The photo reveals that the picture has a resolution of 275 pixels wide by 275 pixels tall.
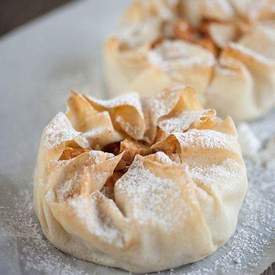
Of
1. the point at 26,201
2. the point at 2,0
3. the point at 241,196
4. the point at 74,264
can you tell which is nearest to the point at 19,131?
the point at 26,201

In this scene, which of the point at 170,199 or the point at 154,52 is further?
the point at 154,52

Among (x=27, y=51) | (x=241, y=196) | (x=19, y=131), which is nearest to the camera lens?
(x=241, y=196)

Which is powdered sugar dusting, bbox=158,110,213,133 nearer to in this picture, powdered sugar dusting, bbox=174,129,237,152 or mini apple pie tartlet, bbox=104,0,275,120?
powdered sugar dusting, bbox=174,129,237,152

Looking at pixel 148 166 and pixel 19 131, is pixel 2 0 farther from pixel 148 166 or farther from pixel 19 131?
pixel 148 166

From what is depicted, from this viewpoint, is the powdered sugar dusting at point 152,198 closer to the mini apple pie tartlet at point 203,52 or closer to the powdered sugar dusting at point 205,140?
the powdered sugar dusting at point 205,140

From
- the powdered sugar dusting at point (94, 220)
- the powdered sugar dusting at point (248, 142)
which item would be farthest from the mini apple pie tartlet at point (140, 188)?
the powdered sugar dusting at point (248, 142)

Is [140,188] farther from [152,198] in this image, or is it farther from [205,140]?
[205,140]

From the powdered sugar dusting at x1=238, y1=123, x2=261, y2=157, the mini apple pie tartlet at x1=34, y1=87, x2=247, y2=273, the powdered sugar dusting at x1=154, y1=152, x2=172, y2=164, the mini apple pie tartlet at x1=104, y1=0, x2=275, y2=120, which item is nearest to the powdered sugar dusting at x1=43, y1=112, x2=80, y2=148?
the mini apple pie tartlet at x1=34, y1=87, x2=247, y2=273
